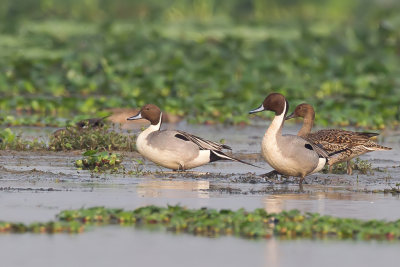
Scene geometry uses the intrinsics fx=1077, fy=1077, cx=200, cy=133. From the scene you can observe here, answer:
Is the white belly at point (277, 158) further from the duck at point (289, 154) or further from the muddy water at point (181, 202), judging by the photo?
the muddy water at point (181, 202)

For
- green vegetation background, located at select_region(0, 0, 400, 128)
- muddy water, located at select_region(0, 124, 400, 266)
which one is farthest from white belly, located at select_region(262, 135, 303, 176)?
green vegetation background, located at select_region(0, 0, 400, 128)

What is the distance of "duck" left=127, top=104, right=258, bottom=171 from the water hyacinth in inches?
134

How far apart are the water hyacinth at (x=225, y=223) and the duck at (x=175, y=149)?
11.1ft

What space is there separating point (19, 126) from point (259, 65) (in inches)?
351

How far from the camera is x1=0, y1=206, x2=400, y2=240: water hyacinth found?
8.69 metres

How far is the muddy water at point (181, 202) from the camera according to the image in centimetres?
789

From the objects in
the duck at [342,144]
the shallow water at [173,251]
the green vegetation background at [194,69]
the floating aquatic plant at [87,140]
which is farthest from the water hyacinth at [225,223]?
the green vegetation background at [194,69]

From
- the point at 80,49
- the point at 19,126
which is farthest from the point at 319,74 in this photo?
the point at 19,126

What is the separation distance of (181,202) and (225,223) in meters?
1.43

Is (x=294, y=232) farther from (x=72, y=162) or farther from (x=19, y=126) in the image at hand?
(x=19, y=126)

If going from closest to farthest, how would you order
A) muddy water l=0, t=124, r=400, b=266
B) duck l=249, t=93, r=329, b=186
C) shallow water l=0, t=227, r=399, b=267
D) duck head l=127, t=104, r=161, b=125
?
shallow water l=0, t=227, r=399, b=267, muddy water l=0, t=124, r=400, b=266, duck l=249, t=93, r=329, b=186, duck head l=127, t=104, r=161, b=125

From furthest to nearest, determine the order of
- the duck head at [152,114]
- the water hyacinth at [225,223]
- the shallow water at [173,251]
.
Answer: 1. the duck head at [152,114]
2. the water hyacinth at [225,223]
3. the shallow water at [173,251]

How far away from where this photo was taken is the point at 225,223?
892 centimetres

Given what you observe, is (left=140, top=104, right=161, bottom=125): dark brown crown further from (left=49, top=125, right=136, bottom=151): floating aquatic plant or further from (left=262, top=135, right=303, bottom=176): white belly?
(left=262, top=135, right=303, bottom=176): white belly
